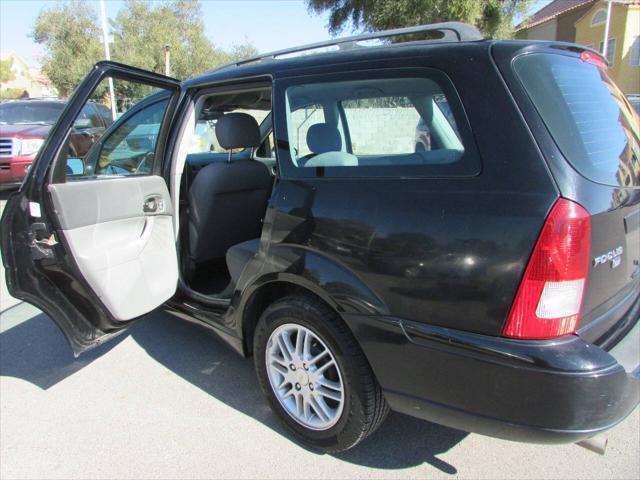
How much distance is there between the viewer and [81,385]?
295 centimetres

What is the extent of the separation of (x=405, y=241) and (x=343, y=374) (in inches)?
26.5

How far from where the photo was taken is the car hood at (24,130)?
8281 millimetres

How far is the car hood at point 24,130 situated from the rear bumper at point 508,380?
8681mm

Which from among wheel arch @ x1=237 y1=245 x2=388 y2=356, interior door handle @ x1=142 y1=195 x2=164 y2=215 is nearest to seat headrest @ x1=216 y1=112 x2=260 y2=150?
interior door handle @ x1=142 y1=195 x2=164 y2=215

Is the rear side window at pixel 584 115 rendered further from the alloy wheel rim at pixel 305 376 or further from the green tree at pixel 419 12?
the green tree at pixel 419 12

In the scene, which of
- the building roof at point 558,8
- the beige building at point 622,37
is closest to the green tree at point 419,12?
the building roof at point 558,8

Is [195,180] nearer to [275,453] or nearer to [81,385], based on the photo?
[81,385]

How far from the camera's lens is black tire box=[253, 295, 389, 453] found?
199 centimetres

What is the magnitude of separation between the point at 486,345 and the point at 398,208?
570mm

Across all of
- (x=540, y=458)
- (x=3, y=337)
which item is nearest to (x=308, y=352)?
(x=540, y=458)

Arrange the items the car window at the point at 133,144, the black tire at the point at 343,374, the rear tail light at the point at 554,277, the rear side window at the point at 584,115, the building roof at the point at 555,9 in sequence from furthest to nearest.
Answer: the building roof at the point at 555,9
the car window at the point at 133,144
the black tire at the point at 343,374
the rear side window at the point at 584,115
the rear tail light at the point at 554,277

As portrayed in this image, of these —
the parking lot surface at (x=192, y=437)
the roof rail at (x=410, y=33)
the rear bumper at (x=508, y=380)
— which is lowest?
the parking lot surface at (x=192, y=437)

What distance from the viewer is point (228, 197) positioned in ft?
10.6

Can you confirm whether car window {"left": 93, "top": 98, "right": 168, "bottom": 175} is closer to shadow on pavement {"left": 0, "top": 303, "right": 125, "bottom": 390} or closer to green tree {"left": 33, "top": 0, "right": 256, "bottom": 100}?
shadow on pavement {"left": 0, "top": 303, "right": 125, "bottom": 390}
